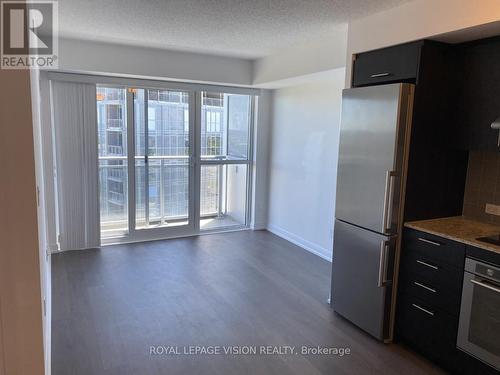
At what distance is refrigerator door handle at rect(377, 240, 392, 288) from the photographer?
2756 millimetres

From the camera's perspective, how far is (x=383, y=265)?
2777mm

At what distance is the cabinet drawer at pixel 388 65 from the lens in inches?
103

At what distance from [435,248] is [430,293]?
322 mm

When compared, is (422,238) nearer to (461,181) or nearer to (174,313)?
(461,181)

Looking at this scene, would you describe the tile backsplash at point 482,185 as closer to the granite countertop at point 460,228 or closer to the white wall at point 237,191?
the granite countertop at point 460,228

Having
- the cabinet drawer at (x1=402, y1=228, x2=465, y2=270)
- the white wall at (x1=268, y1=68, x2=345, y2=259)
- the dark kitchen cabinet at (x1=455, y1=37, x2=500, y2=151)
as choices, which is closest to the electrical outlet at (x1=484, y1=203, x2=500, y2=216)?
the dark kitchen cabinet at (x1=455, y1=37, x2=500, y2=151)

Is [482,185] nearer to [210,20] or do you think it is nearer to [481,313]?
[481,313]

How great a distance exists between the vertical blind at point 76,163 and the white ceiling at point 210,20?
0.77 metres

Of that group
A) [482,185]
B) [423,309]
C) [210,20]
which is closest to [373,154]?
[482,185]

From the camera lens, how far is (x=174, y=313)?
127 inches

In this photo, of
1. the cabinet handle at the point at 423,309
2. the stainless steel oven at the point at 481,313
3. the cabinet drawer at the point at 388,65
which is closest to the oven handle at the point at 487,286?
the stainless steel oven at the point at 481,313

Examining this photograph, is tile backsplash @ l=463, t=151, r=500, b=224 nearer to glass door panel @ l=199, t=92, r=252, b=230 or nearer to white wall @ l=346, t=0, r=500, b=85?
white wall @ l=346, t=0, r=500, b=85

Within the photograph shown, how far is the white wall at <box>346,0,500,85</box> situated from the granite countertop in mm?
1302

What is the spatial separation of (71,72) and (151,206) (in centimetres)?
199
